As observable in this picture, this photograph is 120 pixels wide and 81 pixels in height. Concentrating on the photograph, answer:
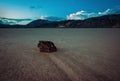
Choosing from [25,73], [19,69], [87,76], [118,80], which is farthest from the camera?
[19,69]

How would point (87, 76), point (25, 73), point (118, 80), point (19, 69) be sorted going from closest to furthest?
point (118, 80) < point (87, 76) < point (25, 73) < point (19, 69)

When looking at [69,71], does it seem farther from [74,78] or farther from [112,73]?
[112,73]

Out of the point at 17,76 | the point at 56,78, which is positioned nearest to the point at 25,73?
the point at 17,76

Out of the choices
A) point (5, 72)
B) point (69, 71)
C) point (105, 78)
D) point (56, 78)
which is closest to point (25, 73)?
point (5, 72)

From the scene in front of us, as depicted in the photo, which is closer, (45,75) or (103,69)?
(45,75)

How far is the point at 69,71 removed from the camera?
7590 mm

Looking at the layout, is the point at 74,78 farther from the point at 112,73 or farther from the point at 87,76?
the point at 112,73

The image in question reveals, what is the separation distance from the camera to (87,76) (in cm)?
685

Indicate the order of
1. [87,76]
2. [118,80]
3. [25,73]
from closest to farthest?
[118,80]
[87,76]
[25,73]

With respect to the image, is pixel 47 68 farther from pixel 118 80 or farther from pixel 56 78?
pixel 118 80

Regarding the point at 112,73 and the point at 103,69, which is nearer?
the point at 112,73

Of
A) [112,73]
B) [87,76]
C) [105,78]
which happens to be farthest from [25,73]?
[112,73]

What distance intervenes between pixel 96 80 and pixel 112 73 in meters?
1.34

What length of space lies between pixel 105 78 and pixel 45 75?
9.20 ft
